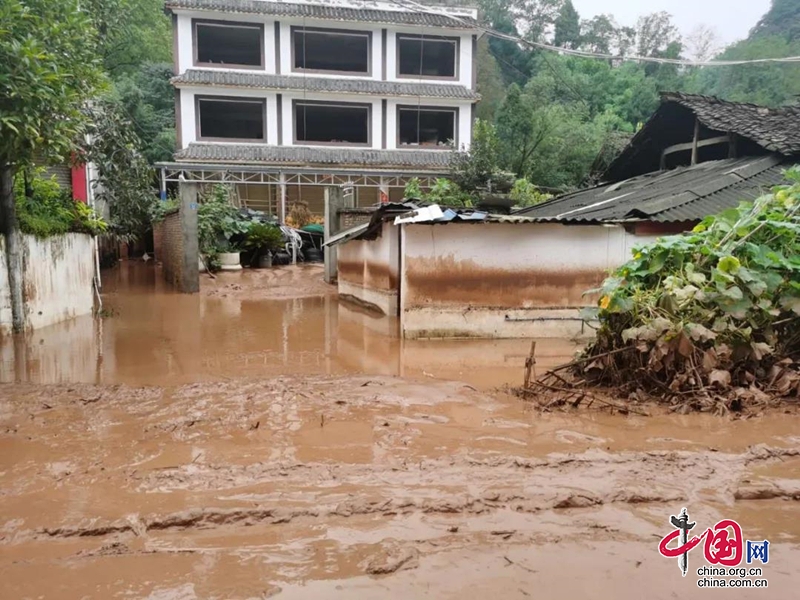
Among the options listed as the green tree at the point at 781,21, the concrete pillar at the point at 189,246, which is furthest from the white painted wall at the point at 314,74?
the green tree at the point at 781,21

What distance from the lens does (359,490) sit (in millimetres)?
3596

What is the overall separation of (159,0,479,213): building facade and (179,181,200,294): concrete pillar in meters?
6.84

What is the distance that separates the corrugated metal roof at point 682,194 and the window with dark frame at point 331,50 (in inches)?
534

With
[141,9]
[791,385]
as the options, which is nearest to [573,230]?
[791,385]

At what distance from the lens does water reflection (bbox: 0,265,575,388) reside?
7.16 metres

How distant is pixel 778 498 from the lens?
3.58 meters

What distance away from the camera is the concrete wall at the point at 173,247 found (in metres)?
15.5

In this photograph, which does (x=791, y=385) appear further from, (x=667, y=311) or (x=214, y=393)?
(x=214, y=393)

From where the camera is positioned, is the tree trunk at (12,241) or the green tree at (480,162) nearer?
the tree trunk at (12,241)

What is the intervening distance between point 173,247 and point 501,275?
10.6 meters

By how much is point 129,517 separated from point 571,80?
107 feet

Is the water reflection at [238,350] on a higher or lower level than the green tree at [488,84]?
lower

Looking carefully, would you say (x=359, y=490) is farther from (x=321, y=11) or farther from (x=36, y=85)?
(x=321, y=11)

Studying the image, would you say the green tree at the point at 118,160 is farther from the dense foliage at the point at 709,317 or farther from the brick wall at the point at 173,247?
the dense foliage at the point at 709,317
